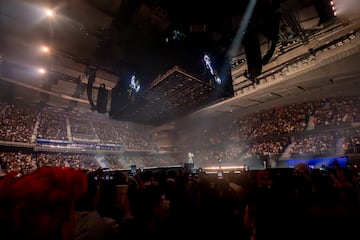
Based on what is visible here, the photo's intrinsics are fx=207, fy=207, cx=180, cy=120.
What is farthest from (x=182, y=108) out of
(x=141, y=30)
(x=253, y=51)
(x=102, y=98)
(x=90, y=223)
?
(x=90, y=223)

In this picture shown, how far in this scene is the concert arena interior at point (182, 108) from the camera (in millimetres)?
1876

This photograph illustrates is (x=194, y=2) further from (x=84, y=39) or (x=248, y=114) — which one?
(x=248, y=114)

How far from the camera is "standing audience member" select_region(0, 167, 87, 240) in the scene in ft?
3.41

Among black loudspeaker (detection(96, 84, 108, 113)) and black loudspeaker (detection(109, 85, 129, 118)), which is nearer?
black loudspeaker (detection(109, 85, 129, 118))

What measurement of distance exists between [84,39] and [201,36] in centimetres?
425

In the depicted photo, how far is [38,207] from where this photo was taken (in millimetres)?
1061

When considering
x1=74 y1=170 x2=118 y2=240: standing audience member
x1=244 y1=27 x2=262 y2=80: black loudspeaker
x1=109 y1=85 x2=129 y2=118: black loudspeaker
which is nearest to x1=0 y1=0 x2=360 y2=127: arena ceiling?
x1=109 y1=85 x2=129 y2=118: black loudspeaker

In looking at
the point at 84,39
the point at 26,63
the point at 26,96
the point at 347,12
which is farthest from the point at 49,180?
the point at 26,96

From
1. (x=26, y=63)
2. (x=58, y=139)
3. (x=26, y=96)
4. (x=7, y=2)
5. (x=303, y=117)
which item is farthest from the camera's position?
(x=58, y=139)

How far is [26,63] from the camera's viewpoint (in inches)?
413

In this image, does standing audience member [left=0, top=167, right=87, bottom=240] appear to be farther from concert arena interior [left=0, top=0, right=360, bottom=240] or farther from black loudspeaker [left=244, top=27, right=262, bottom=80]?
black loudspeaker [left=244, top=27, right=262, bottom=80]

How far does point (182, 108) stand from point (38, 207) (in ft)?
34.3

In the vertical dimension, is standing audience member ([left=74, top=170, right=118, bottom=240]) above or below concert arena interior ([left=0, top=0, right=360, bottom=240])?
below

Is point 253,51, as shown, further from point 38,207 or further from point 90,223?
point 38,207
